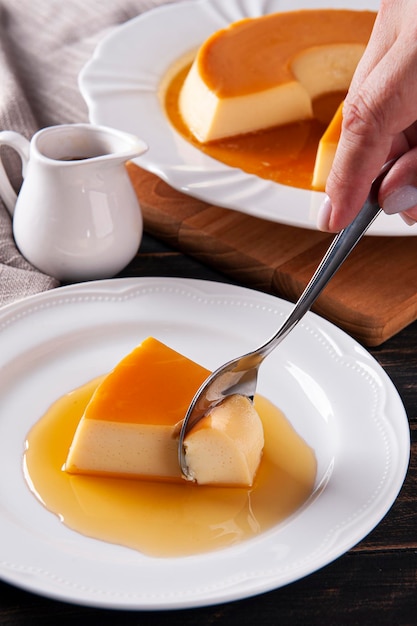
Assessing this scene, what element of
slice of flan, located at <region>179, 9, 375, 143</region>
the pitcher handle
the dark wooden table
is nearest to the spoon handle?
the dark wooden table

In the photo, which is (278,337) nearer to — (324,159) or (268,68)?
(324,159)

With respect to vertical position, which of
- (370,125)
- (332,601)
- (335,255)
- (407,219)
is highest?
(370,125)

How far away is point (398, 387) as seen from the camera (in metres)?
1.34

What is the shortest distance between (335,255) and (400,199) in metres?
0.12

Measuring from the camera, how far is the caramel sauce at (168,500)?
3.38 feet

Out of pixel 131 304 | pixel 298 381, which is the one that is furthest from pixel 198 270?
pixel 298 381

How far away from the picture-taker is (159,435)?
1.13 meters

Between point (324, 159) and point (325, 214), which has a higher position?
point (325, 214)

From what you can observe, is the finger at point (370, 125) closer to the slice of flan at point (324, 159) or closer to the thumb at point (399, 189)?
the thumb at point (399, 189)

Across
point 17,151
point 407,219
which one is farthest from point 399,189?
point 17,151

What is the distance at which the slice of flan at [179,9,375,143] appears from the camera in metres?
1.88

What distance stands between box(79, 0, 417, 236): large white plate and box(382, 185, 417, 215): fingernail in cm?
29

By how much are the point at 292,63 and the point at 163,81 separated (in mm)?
309

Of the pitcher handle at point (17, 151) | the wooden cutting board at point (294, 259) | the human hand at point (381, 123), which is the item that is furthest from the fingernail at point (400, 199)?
the pitcher handle at point (17, 151)
